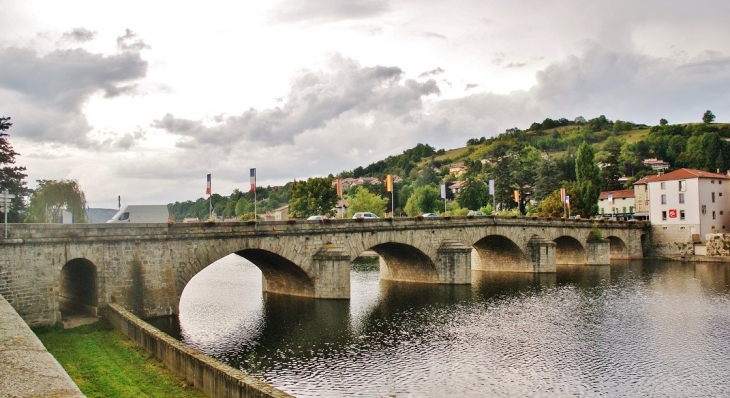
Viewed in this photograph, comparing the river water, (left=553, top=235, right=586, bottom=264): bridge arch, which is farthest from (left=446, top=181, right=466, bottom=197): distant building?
the river water

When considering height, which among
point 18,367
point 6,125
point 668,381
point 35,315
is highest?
point 6,125

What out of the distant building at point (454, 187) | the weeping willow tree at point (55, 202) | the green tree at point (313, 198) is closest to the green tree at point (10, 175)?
the weeping willow tree at point (55, 202)

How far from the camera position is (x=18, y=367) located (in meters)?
11.0

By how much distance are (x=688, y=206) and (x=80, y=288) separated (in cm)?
8187

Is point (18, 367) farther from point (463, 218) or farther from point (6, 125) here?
point (6, 125)

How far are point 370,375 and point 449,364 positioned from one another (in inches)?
163

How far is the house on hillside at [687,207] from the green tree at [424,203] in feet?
152

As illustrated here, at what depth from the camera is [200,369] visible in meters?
19.7

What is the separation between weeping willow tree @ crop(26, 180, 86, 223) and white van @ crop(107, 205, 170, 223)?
44488 millimetres

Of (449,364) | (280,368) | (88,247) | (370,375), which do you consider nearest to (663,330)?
(449,364)

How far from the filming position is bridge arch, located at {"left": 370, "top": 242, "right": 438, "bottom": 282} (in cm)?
5578

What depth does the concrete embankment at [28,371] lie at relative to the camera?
9.62 meters

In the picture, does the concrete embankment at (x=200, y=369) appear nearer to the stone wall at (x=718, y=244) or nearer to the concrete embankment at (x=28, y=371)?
the concrete embankment at (x=28, y=371)

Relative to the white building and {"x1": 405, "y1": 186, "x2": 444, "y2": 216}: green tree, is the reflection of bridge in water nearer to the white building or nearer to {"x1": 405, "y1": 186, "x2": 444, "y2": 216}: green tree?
the white building
